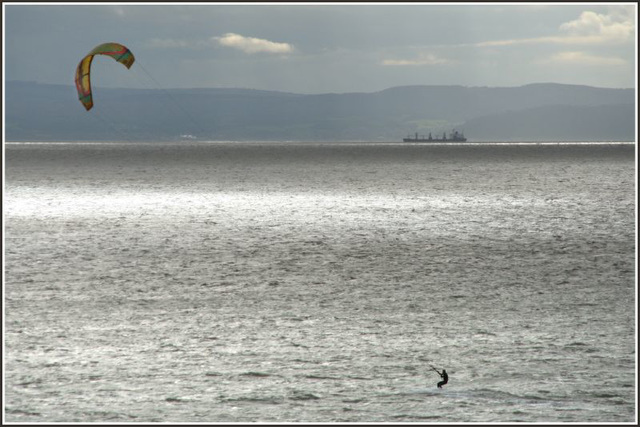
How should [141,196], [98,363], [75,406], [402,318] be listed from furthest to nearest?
[141,196], [402,318], [98,363], [75,406]

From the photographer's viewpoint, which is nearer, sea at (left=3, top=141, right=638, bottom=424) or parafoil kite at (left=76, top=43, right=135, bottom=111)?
sea at (left=3, top=141, right=638, bottom=424)

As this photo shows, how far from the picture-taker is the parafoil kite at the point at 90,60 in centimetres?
2595

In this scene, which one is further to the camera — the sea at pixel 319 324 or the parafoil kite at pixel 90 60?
the parafoil kite at pixel 90 60

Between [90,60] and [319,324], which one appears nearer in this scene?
[319,324]

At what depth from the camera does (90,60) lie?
26969mm

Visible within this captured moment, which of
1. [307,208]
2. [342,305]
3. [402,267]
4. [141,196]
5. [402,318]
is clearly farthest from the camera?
[141,196]

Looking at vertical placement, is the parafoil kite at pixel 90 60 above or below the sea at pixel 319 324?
above

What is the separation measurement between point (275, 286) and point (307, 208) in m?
23.0

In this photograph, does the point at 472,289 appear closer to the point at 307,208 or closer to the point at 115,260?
the point at 115,260

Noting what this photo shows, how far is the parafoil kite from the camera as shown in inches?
1022

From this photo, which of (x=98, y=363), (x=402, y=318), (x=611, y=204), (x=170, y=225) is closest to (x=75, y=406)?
(x=98, y=363)

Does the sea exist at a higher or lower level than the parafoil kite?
lower

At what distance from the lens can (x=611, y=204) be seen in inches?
1756

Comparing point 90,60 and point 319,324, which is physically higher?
point 90,60
